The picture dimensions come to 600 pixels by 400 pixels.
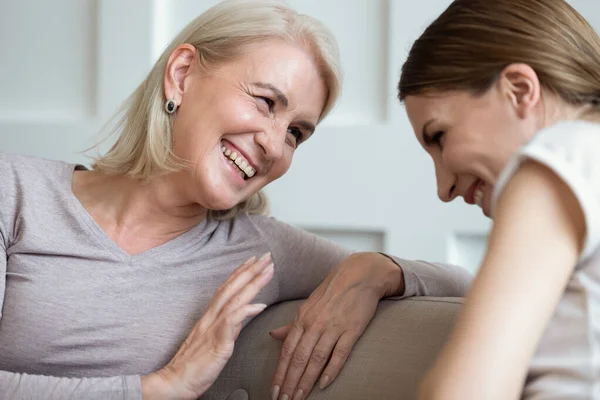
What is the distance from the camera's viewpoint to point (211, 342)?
1.47m

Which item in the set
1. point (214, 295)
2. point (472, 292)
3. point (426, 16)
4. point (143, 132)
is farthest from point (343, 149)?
point (472, 292)

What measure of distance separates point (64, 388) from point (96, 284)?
0.23 metres

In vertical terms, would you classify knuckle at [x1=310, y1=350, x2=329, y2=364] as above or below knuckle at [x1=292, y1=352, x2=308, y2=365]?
above

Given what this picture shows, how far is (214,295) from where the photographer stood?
4.94 ft

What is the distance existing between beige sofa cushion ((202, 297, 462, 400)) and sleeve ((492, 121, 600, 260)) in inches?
16.8

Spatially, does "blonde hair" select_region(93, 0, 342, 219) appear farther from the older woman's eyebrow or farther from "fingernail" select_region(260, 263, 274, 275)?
"fingernail" select_region(260, 263, 274, 275)

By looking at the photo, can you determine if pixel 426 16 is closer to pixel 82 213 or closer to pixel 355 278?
pixel 355 278

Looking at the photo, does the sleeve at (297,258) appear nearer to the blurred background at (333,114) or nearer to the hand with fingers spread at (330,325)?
the hand with fingers spread at (330,325)

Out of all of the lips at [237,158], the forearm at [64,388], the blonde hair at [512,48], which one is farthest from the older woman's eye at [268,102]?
the forearm at [64,388]

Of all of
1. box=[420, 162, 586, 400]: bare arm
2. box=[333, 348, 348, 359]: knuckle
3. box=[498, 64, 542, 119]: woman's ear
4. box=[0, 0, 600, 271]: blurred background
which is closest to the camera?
box=[420, 162, 586, 400]: bare arm

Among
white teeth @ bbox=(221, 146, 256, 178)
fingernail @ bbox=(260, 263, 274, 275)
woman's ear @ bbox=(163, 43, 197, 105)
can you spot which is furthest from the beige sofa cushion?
woman's ear @ bbox=(163, 43, 197, 105)

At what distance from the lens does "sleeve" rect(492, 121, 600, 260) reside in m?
0.89

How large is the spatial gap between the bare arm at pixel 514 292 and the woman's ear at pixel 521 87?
0.63 feet

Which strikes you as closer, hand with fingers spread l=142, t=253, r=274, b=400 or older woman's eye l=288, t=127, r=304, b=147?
hand with fingers spread l=142, t=253, r=274, b=400
